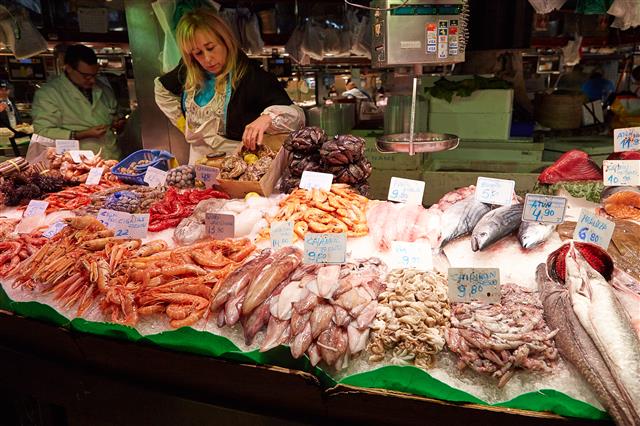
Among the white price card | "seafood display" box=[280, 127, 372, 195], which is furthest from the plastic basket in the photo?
the white price card

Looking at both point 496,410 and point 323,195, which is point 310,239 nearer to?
point 323,195

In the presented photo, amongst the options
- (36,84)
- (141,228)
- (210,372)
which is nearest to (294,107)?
(141,228)

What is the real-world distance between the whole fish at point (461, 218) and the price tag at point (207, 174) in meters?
1.57

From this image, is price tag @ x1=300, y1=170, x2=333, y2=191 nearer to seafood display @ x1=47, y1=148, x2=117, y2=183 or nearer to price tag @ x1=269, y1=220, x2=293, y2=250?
price tag @ x1=269, y1=220, x2=293, y2=250

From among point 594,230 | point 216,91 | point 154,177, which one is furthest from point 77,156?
point 594,230

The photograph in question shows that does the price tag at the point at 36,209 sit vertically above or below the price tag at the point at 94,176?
below

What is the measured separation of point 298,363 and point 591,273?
113 centimetres

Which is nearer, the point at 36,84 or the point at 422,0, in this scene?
the point at 422,0

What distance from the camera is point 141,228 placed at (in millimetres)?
2410

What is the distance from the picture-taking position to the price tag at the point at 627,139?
242cm

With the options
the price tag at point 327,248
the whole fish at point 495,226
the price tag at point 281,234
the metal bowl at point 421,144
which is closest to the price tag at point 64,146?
the price tag at point 281,234

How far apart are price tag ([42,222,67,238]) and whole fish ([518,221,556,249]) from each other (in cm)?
256

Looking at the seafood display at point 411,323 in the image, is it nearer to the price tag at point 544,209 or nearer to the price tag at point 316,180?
the price tag at point 544,209

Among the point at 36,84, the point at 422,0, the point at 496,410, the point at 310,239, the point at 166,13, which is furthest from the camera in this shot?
the point at 36,84
